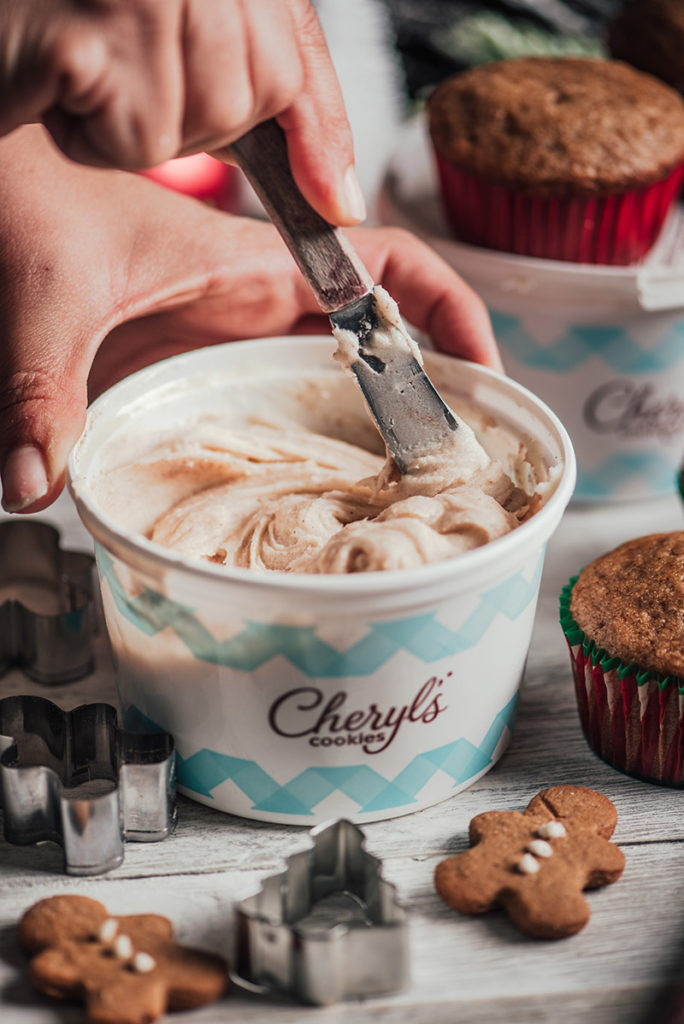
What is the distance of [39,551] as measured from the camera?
1.56 m

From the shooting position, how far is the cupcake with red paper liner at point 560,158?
5.90ft

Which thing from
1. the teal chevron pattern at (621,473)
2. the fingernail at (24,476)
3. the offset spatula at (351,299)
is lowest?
the teal chevron pattern at (621,473)

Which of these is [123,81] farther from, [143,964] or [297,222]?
[143,964]

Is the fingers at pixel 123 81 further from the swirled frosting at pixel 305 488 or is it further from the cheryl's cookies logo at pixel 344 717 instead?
the cheryl's cookies logo at pixel 344 717

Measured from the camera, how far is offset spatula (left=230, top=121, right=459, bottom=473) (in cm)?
121

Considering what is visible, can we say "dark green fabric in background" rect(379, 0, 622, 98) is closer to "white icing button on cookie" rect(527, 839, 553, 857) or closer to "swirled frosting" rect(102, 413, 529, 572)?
"swirled frosting" rect(102, 413, 529, 572)

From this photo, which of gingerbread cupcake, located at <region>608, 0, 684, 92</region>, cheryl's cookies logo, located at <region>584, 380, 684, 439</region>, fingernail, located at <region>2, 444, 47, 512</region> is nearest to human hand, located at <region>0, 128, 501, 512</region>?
fingernail, located at <region>2, 444, 47, 512</region>

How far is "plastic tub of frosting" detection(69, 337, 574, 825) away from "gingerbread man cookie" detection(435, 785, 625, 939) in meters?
0.10

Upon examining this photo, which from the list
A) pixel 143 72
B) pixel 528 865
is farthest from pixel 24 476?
pixel 528 865

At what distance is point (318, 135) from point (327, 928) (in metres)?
0.83

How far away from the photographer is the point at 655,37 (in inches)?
84.3

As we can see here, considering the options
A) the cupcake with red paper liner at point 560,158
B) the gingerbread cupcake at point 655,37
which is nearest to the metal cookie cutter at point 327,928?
the cupcake with red paper liner at point 560,158

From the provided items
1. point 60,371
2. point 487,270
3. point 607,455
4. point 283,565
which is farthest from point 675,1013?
point 487,270

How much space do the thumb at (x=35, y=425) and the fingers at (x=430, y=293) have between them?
589mm
